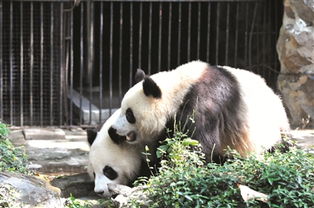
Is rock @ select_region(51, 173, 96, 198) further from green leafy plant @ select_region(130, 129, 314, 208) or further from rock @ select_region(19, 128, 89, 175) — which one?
green leafy plant @ select_region(130, 129, 314, 208)

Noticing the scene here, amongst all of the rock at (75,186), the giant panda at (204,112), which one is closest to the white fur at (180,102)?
the giant panda at (204,112)

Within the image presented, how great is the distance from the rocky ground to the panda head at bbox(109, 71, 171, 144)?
68 cm

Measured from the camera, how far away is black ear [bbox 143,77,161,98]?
6.23 m

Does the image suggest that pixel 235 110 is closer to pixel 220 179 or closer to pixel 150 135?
pixel 150 135

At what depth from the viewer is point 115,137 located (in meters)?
6.57

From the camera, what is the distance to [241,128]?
255 inches

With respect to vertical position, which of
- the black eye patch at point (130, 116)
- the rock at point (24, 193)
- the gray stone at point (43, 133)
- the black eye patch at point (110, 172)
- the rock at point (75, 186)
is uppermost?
the black eye patch at point (130, 116)

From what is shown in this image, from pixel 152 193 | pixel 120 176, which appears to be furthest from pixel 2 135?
pixel 152 193

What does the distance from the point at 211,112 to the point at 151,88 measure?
597mm

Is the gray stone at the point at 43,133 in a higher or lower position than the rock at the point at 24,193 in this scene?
lower

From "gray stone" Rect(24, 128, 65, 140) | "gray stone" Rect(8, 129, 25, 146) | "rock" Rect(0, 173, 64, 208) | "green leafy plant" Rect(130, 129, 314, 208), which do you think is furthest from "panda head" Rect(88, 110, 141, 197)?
"gray stone" Rect(24, 128, 65, 140)

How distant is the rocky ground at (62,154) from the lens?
6738 millimetres

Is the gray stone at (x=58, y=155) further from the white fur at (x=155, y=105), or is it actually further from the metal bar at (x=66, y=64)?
→ the white fur at (x=155, y=105)

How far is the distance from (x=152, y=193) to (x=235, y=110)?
1528 mm
